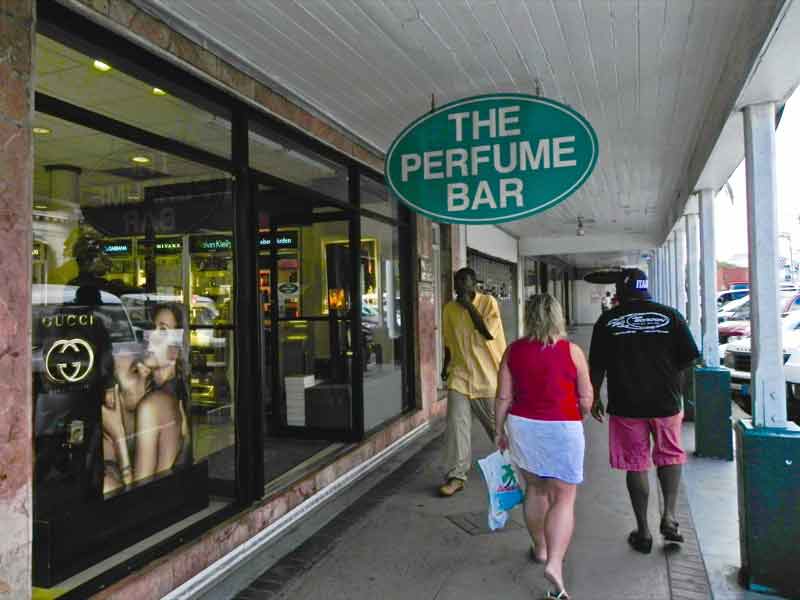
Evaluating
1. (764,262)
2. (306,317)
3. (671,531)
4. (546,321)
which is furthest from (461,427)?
(764,262)

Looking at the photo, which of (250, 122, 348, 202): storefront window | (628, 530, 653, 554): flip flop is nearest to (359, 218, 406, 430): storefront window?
(250, 122, 348, 202): storefront window

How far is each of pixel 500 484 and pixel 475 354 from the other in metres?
1.50

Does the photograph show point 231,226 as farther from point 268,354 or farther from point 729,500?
point 729,500

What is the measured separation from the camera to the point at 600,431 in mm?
7203

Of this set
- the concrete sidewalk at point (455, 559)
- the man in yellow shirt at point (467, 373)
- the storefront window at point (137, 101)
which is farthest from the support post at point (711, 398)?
the storefront window at point (137, 101)

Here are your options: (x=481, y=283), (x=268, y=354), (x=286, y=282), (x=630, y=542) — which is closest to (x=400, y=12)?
(x=630, y=542)

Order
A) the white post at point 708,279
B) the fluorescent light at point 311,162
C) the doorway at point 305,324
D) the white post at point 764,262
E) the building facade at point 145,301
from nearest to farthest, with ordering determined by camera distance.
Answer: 1. the building facade at point 145,301
2. the white post at point 764,262
3. the fluorescent light at point 311,162
4. the doorway at point 305,324
5. the white post at point 708,279

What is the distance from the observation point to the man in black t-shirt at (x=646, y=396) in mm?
3678

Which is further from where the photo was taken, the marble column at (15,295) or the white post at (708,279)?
the white post at (708,279)

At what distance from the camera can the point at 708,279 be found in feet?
20.5

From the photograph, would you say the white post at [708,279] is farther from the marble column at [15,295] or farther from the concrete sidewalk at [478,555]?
the marble column at [15,295]

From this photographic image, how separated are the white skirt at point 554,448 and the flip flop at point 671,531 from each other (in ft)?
3.41

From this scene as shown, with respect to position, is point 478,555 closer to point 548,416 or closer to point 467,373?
point 548,416

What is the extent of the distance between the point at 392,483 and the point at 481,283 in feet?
24.0
